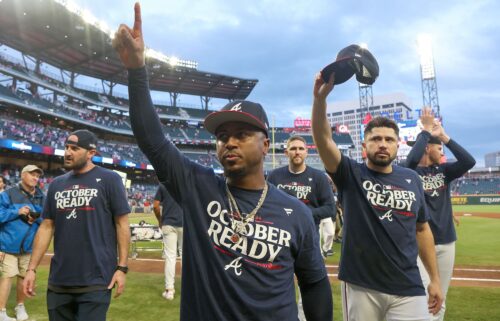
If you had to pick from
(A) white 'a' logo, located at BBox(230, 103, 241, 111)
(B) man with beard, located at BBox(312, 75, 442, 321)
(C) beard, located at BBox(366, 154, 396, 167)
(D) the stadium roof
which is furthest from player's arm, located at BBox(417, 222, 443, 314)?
(D) the stadium roof

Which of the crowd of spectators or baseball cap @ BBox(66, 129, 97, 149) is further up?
baseball cap @ BBox(66, 129, 97, 149)

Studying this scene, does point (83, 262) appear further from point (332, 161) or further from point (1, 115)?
point (1, 115)

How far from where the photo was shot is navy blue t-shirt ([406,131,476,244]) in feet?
16.0

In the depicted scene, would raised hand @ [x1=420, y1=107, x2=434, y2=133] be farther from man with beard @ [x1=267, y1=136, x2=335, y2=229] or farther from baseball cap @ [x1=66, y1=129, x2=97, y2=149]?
baseball cap @ [x1=66, y1=129, x2=97, y2=149]

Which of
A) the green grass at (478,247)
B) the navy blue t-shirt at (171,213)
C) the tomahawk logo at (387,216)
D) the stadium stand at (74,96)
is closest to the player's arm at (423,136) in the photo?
the tomahawk logo at (387,216)

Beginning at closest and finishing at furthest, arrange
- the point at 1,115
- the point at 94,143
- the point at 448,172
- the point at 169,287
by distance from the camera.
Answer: the point at 94,143 < the point at 448,172 < the point at 169,287 < the point at 1,115

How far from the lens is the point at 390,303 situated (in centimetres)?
323

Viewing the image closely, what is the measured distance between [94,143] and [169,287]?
374 centimetres

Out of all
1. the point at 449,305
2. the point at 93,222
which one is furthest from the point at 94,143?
the point at 449,305

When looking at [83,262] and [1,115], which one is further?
[1,115]

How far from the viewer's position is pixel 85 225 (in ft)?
11.9

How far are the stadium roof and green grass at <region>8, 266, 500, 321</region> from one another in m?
28.4

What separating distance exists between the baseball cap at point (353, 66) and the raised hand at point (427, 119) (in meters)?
2.88

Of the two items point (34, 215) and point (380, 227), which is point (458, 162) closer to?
point (380, 227)
